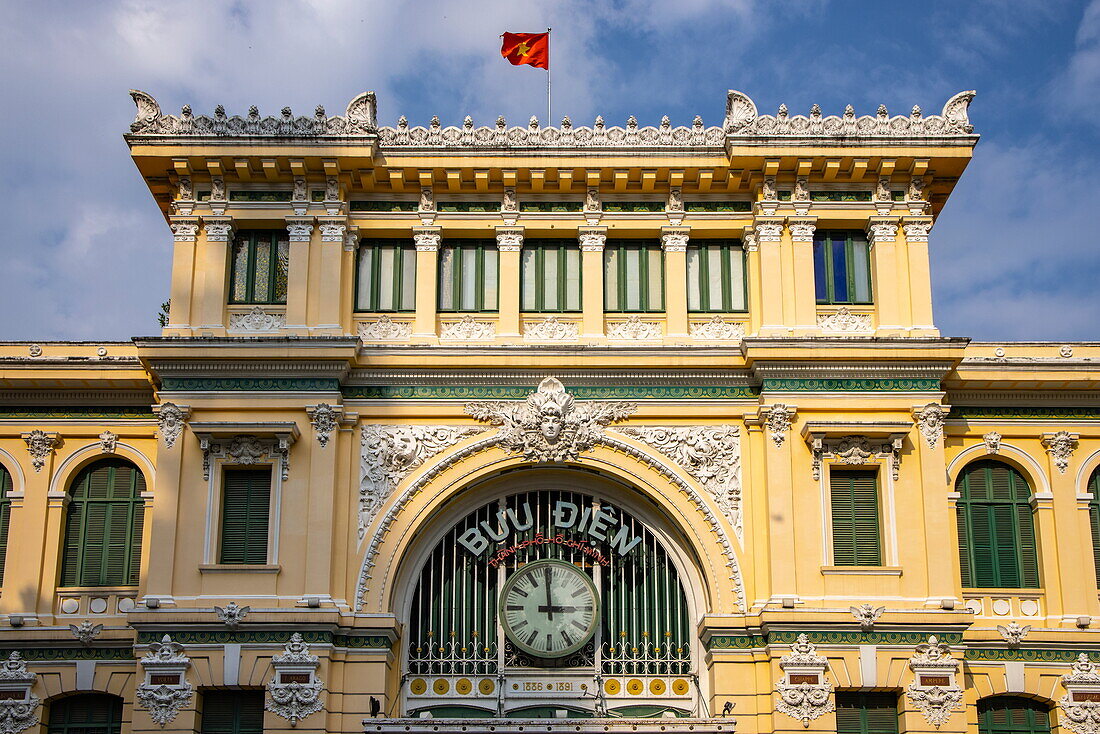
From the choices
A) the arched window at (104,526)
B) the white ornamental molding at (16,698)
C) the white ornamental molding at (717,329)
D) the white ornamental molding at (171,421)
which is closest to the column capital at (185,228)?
the white ornamental molding at (171,421)

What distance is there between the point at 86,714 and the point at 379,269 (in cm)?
1161

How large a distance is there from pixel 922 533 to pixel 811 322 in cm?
513

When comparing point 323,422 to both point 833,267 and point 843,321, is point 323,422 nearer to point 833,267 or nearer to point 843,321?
point 843,321

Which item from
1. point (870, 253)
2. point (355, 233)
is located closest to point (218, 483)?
point (355, 233)

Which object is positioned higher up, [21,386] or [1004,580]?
[21,386]

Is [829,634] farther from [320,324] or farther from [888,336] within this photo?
[320,324]

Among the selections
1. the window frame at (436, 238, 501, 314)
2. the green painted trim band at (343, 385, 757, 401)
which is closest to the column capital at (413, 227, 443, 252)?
the window frame at (436, 238, 501, 314)

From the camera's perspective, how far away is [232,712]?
3086 cm

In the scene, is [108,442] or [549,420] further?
[108,442]

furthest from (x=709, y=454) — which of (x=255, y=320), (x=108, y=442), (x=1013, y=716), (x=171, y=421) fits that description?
(x=108, y=442)

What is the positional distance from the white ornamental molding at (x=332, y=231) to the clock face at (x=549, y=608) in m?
8.42

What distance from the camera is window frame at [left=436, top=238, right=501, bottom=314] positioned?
111 ft

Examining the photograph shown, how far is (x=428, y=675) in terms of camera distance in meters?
32.1

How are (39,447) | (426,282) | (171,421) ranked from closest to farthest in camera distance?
(171,421) < (426,282) < (39,447)
